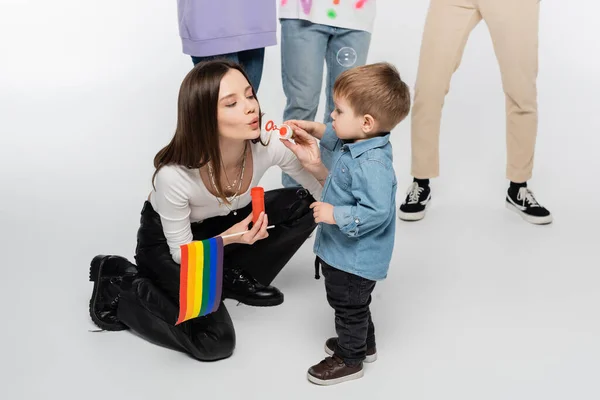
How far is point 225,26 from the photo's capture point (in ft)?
9.15

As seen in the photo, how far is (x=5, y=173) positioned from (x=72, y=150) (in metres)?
0.35

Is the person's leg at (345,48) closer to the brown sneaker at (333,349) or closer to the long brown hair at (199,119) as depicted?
the long brown hair at (199,119)

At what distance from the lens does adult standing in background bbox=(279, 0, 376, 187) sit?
3.01m

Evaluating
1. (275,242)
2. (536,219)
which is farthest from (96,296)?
(536,219)

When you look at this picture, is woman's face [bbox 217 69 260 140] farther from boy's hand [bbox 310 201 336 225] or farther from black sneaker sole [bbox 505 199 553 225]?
black sneaker sole [bbox 505 199 553 225]

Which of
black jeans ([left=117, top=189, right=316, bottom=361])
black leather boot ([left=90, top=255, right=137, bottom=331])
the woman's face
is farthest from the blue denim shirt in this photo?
black leather boot ([left=90, top=255, right=137, bottom=331])

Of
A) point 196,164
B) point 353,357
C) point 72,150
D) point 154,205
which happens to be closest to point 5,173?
point 72,150

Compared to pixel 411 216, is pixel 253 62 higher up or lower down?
higher up

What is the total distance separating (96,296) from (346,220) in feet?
3.01

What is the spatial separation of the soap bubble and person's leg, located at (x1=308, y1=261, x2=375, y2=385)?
3.16ft

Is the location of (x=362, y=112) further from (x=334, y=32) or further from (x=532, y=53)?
(x=532, y=53)

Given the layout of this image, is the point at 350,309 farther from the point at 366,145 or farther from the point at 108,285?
the point at 108,285

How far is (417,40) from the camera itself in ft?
14.8

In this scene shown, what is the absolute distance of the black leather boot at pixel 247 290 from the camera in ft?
8.95
